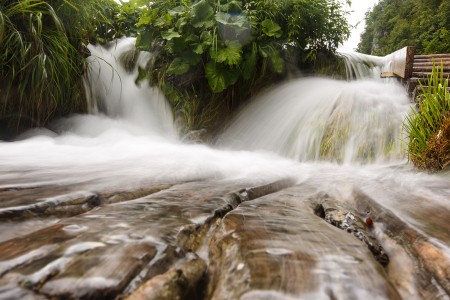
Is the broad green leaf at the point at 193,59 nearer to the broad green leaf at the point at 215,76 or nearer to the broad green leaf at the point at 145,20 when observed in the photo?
the broad green leaf at the point at 215,76

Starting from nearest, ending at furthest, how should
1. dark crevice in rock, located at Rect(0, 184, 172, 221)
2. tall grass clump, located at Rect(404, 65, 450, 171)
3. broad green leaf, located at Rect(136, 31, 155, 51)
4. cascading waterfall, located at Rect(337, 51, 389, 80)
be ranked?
dark crevice in rock, located at Rect(0, 184, 172, 221) < tall grass clump, located at Rect(404, 65, 450, 171) < broad green leaf, located at Rect(136, 31, 155, 51) < cascading waterfall, located at Rect(337, 51, 389, 80)

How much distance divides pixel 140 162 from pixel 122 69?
3107mm

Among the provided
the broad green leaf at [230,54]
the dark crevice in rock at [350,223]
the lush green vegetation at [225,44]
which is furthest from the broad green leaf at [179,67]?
the dark crevice in rock at [350,223]

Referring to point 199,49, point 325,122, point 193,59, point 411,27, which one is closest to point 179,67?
point 193,59

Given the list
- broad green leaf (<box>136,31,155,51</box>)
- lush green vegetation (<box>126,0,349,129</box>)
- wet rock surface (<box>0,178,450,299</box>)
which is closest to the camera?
wet rock surface (<box>0,178,450,299</box>)

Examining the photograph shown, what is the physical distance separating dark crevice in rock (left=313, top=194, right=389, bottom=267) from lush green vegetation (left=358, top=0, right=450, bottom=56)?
1353 cm

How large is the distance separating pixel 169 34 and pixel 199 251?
4133mm

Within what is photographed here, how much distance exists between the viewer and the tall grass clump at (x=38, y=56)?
3.72 meters

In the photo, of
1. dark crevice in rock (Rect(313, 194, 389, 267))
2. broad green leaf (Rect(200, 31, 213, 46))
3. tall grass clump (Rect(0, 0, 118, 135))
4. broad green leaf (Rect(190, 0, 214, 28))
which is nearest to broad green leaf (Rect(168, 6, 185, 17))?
broad green leaf (Rect(190, 0, 214, 28))

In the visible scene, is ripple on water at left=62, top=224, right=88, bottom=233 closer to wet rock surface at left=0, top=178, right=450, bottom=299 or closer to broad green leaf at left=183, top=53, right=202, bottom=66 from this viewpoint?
wet rock surface at left=0, top=178, right=450, bottom=299

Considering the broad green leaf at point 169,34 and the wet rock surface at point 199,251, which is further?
the broad green leaf at point 169,34

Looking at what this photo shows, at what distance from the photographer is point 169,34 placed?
Answer: 466 cm

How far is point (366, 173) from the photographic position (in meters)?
3.03

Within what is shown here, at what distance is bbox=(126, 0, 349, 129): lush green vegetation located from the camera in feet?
15.1
